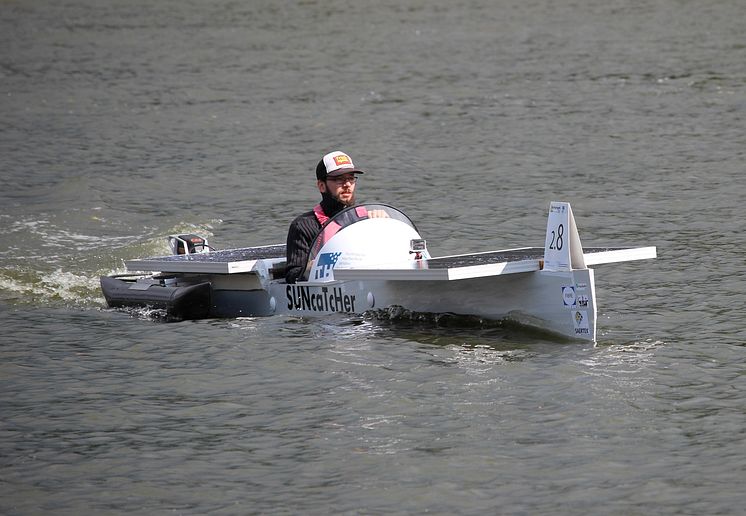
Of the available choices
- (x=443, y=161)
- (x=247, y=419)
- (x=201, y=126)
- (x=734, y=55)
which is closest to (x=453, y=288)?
(x=247, y=419)

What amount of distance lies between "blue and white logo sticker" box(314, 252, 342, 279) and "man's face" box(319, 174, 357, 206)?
0.60 m

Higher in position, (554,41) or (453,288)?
(554,41)

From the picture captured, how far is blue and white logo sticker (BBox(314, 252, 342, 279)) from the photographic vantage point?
12805 mm

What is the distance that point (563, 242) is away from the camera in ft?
37.1

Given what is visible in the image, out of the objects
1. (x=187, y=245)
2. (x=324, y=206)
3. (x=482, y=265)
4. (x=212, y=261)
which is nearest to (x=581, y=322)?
(x=482, y=265)

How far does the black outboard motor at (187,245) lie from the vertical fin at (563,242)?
4722mm

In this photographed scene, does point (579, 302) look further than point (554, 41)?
No

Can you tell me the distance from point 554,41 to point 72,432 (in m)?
29.0

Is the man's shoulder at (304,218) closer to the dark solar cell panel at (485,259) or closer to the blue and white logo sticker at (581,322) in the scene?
the dark solar cell panel at (485,259)

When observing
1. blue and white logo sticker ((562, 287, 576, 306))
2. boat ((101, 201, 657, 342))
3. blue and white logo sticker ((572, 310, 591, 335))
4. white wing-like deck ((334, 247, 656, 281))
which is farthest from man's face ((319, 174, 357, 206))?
blue and white logo sticker ((572, 310, 591, 335))

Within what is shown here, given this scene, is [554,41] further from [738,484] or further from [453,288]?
[738,484]

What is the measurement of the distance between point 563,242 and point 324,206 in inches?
111

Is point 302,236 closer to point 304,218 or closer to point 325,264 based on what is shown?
point 304,218

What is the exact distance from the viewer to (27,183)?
2234cm
